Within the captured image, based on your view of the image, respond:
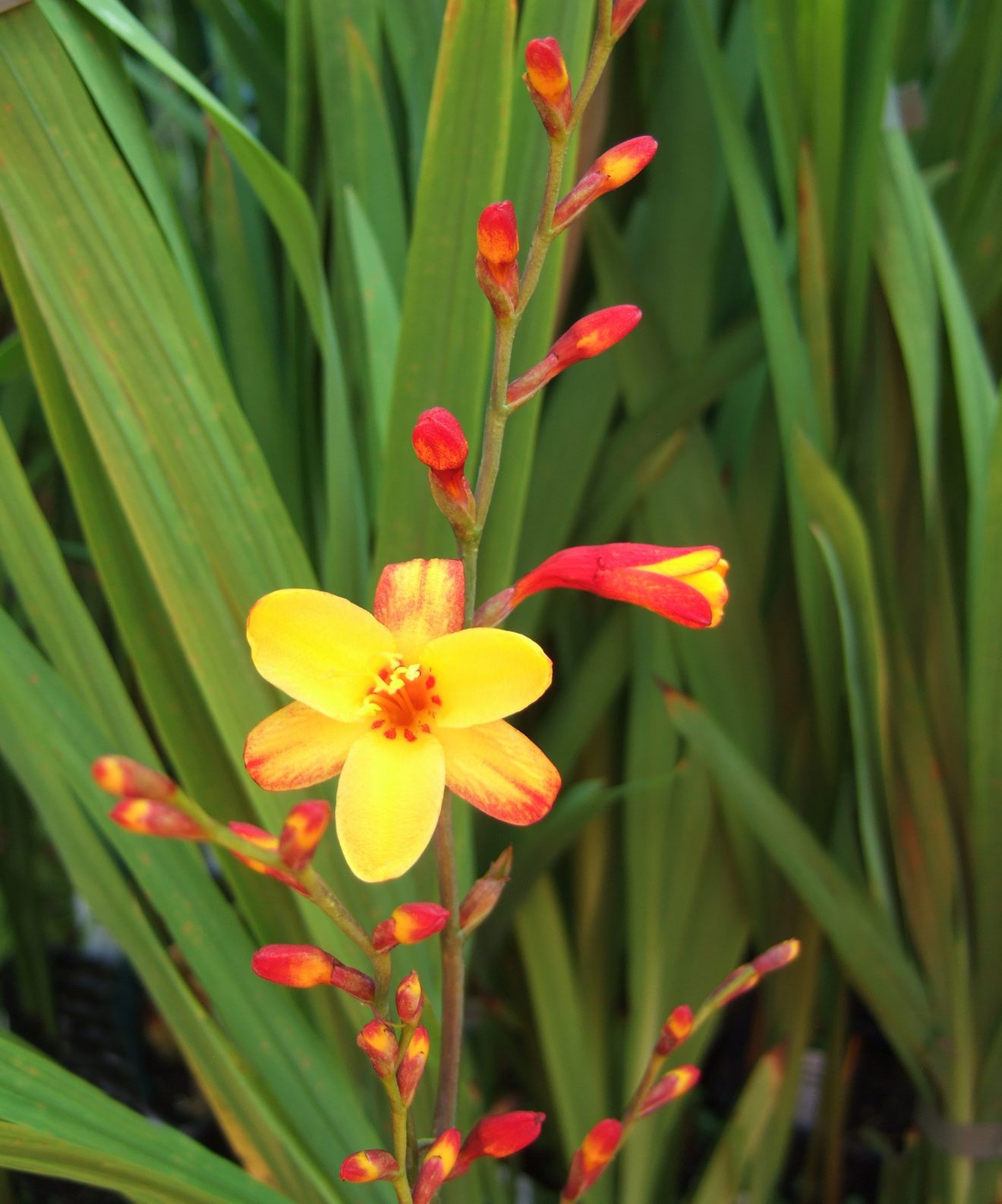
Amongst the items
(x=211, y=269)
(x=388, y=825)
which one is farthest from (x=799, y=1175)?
(x=211, y=269)

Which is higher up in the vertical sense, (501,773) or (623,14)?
(623,14)

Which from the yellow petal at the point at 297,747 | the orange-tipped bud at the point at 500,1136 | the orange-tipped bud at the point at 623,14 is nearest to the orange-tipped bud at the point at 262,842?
the yellow petal at the point at 297,747

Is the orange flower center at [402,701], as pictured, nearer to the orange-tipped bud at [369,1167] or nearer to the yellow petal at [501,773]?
the yellow petal at [501,773]

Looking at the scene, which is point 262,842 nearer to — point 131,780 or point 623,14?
point 131,780

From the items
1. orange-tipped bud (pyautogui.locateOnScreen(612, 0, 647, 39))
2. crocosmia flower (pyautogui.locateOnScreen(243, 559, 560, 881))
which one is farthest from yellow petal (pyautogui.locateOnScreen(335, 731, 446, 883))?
orange-tipped bud (pyautogui.locateOnScreen(612, 0, 647, 39))

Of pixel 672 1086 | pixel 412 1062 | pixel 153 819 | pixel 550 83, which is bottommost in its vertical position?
pixel 672 1086

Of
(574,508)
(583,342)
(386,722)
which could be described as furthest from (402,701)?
(574,508)

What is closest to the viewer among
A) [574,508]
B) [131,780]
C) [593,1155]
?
[131,780]
